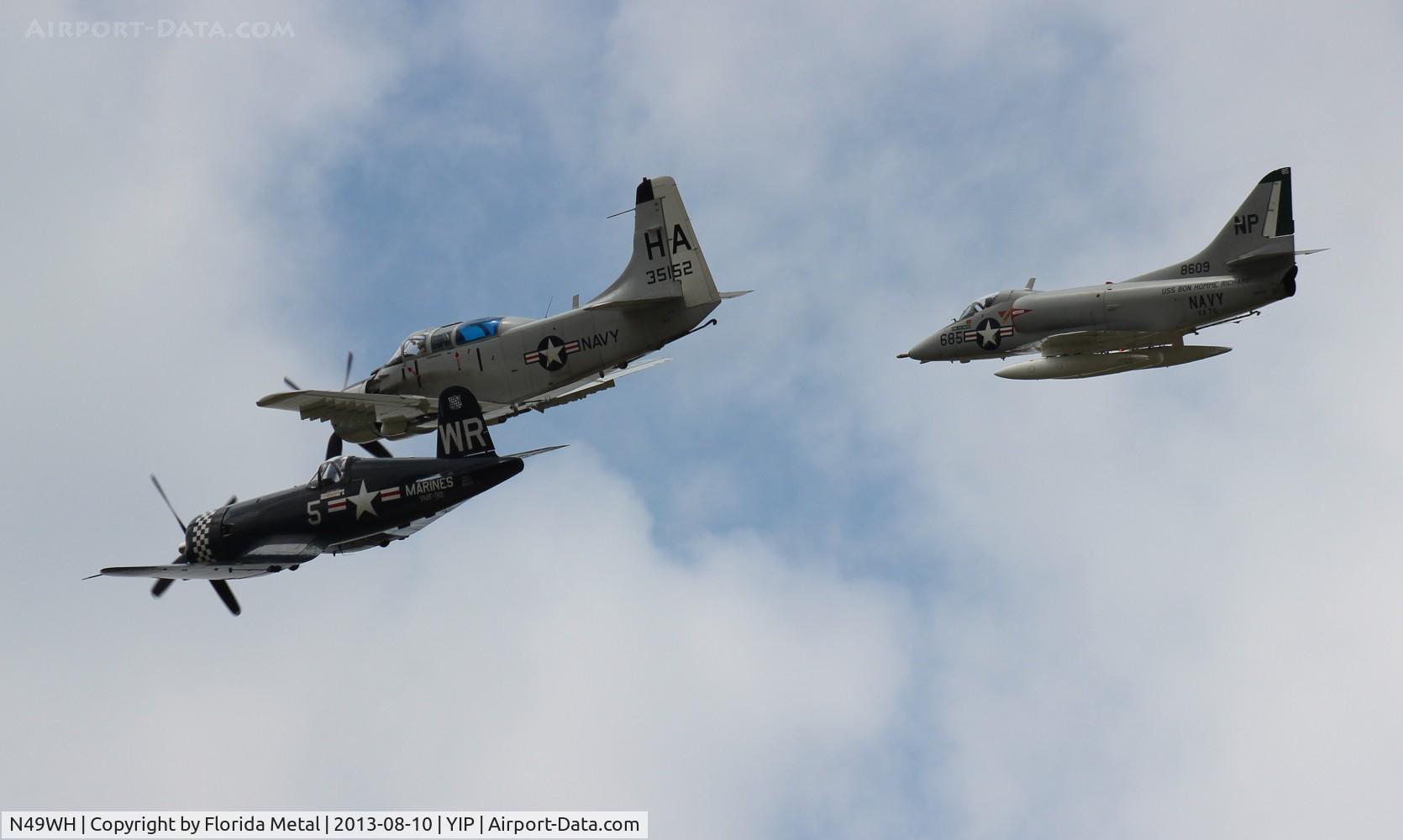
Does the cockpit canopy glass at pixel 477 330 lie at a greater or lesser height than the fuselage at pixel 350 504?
greater

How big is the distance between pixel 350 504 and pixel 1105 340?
67.5ft

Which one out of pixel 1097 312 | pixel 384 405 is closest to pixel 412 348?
pixel 384 405

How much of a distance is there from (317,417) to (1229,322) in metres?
24.0

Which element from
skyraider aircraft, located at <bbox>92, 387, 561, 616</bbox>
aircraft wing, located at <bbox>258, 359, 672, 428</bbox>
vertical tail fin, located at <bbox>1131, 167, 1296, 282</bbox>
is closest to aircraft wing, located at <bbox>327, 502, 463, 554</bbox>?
skyraider aircraft, located at <bbox>92, 387, 561, 616</bbox>

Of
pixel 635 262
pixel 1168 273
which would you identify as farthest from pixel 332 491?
pixel 1168 273

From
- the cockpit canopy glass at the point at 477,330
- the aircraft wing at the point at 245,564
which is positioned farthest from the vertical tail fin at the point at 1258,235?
the aircraft wing at the point at 245,564

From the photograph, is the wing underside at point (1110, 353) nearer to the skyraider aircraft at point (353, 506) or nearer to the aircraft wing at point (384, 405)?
the aircraft wing at point (384, 405)

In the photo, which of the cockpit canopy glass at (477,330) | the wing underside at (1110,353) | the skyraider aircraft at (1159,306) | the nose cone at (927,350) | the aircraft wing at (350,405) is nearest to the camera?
the aircraft wing at (350,405)

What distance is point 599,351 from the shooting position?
44906 millimetres

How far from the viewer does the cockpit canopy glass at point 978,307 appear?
52.0 m

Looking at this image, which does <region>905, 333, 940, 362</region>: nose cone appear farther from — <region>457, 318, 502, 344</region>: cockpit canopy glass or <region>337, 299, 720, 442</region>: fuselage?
<region>457, 318, 502, 344</region>: cockpit canopy glass

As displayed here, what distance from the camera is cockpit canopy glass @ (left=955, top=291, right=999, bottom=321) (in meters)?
52.0

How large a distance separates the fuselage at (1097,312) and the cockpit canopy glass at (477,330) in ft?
43.3

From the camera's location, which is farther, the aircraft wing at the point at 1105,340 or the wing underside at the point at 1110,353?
the wing underside at the point at 1110,353
